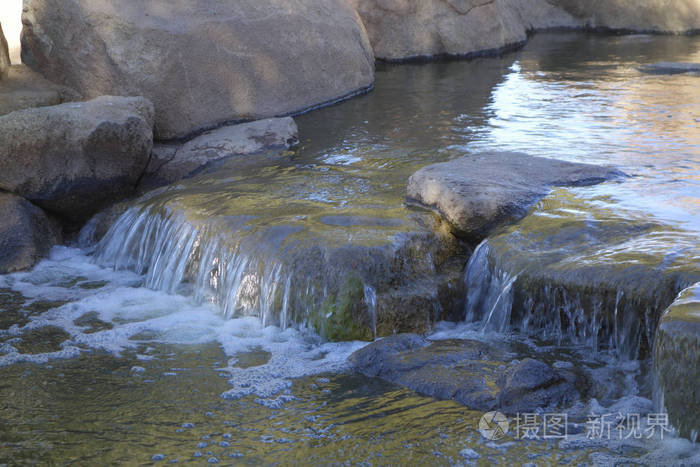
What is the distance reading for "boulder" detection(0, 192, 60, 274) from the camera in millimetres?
5961

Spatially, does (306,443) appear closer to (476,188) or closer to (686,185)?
(476,188)

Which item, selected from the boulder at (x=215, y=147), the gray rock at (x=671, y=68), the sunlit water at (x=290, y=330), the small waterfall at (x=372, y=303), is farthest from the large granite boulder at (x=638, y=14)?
the small waterfall at (x=372, y=303)

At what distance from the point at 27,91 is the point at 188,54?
1649 mm

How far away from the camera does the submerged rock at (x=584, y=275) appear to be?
413cm

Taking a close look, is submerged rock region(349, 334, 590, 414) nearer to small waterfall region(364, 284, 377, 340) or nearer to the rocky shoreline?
the rocky shoreline

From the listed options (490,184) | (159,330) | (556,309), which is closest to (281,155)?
(490,184)

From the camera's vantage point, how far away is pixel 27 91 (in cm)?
732

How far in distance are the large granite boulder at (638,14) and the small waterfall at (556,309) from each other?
1332cm

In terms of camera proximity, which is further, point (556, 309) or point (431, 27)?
point (431, 27)

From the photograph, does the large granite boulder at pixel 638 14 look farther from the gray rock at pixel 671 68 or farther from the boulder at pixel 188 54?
the boulder at pixel 188 54

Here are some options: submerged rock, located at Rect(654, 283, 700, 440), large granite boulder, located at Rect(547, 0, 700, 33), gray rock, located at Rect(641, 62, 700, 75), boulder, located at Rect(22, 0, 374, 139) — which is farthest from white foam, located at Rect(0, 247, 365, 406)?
large granite boulder, located at Rect(547, 0, 700, 33)

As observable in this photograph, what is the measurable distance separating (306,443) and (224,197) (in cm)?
304

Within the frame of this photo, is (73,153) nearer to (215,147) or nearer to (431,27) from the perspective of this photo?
(215,147)

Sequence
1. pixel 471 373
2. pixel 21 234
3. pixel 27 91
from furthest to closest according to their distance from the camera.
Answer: pixel 27 91, pixel 21 234, pixel 471 373
